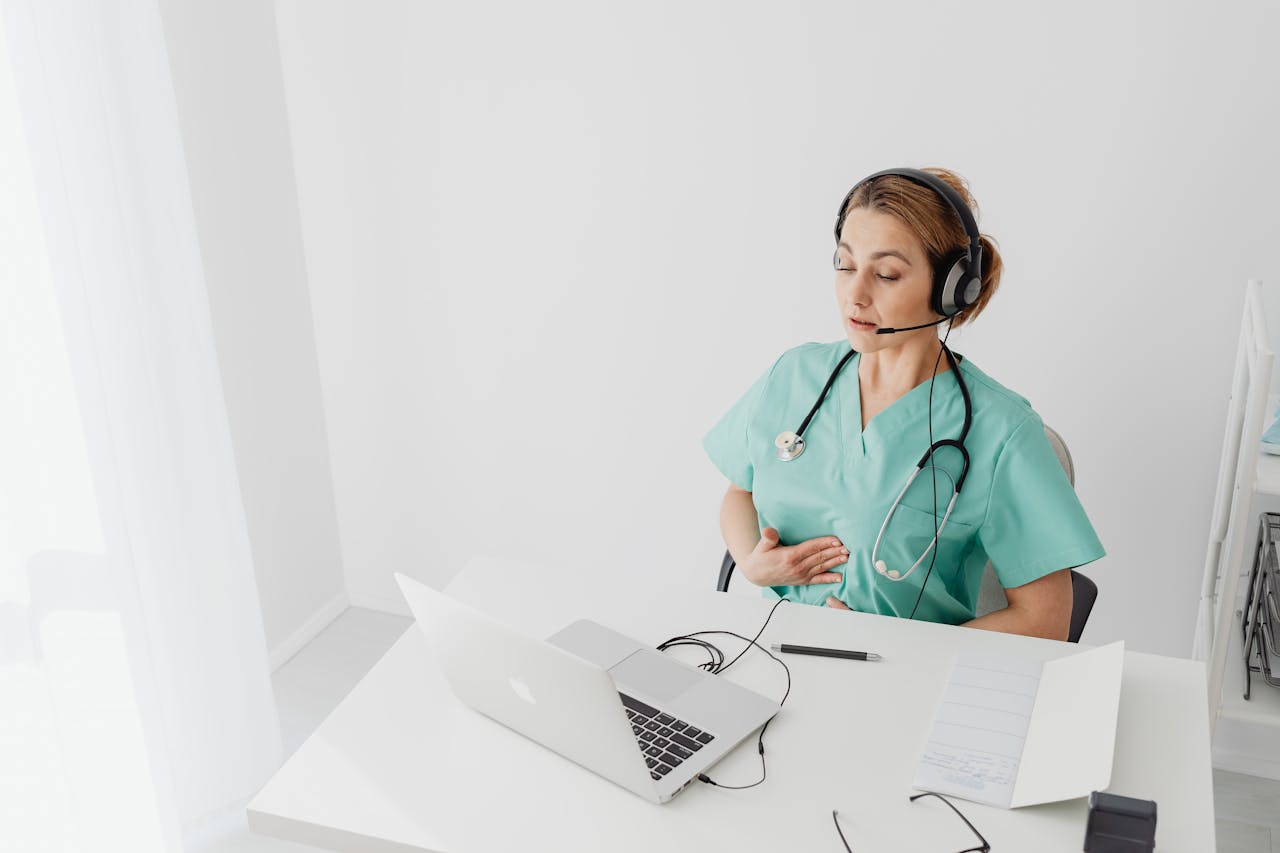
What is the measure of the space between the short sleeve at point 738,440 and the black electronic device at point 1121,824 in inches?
32.2

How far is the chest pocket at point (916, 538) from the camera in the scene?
1599mm

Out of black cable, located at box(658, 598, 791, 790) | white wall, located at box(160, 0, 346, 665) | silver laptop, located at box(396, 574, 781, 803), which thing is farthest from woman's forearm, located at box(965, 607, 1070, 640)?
white wall, located at box(160, 0, 346, 665)

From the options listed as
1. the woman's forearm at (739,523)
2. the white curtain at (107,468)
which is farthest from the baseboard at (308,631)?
the woman's forearm at (739,523)

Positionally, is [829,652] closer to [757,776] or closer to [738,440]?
[757,776]

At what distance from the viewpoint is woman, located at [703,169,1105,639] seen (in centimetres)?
154

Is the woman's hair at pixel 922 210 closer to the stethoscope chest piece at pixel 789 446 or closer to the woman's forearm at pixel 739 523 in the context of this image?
the stethoscope chest piece at pixel 789 446

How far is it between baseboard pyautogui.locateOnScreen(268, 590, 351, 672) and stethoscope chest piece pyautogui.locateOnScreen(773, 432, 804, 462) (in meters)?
1.56

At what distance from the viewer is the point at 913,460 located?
1606mm

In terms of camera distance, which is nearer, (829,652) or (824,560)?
(829,652)

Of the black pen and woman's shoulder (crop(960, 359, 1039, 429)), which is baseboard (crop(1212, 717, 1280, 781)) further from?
the black pen

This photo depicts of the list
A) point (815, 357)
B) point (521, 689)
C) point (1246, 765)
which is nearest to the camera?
point (521, 689)

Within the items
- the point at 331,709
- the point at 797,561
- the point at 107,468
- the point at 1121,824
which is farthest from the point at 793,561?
the point at 331,709

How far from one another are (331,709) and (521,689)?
5.08 feet

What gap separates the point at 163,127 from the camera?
6.36 feet
